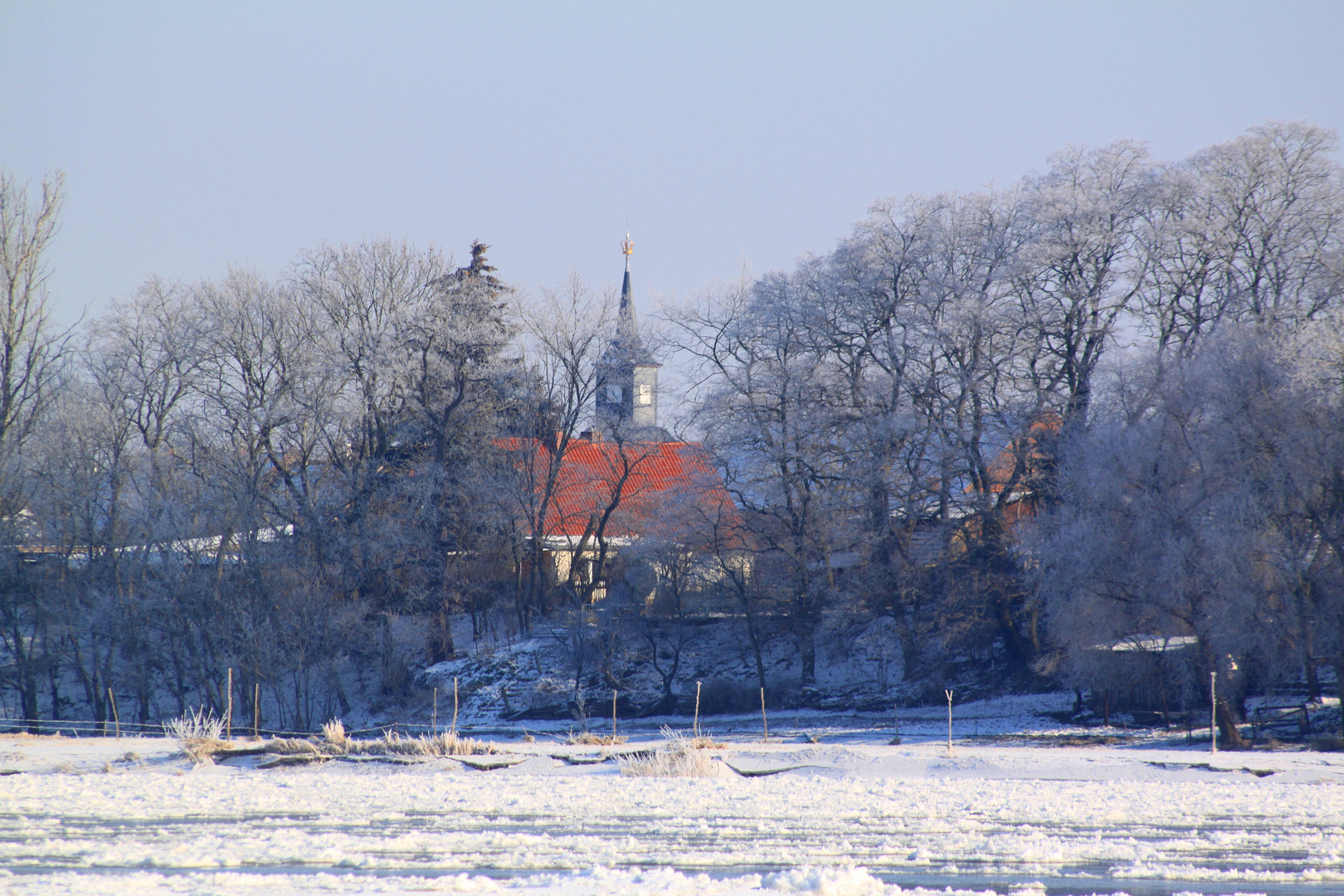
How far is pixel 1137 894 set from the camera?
8.14 meters

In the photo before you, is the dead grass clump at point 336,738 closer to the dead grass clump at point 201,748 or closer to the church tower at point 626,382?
the dead grass clump at point 201,748

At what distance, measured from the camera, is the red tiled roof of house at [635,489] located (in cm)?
3538

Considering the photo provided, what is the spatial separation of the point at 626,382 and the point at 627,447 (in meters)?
2.54

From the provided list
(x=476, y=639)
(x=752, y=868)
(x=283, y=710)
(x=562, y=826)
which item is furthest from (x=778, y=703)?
(x=752, y=868)

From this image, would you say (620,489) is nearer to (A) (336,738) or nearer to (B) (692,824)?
(A) (336,738)

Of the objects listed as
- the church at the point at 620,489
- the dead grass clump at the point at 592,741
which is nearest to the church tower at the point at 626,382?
the church at the point at 620,489

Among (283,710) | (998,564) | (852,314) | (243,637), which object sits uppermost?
(852,314)

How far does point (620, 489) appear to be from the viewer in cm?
3869

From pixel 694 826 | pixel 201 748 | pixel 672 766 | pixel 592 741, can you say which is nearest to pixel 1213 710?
pixel 672 766

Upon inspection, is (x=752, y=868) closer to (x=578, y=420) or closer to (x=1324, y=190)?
(x=1324, y=190)

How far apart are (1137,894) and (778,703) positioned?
88.6ft

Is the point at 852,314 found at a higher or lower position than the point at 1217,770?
higher

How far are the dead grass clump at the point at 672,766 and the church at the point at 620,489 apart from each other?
1762 centimetres

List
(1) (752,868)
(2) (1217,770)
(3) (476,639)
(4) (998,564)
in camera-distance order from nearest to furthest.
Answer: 1. (1) (752,868)
2. (2) (1217,770)
3. (4) (998,564)
4. (3) (476,639)
